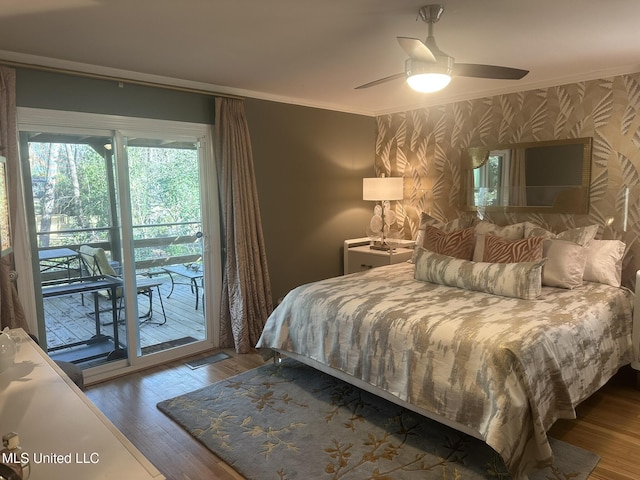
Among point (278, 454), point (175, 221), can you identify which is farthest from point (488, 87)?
point (278, 454)

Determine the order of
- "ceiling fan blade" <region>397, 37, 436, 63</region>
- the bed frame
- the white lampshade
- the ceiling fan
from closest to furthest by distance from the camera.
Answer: "ceiling fan blade" <region>397, 37, 436, 63</region>
the ceiling fan
the bed frame
the white lampshade

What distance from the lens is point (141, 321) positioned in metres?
3.72

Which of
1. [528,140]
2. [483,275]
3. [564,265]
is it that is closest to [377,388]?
[483,275]

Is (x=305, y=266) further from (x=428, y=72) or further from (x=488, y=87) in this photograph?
(x=428, y=72)

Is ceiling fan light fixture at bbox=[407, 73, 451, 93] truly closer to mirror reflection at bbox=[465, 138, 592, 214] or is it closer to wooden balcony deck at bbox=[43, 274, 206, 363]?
mirror reflection at bbox=[465, 138, 592, 214]

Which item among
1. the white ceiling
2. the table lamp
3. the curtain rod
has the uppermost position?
the white ceiling

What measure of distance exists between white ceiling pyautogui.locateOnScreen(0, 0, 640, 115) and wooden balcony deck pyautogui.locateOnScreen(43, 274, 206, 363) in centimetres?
171

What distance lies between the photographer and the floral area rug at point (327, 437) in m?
2.24

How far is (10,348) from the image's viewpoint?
5.45 feet

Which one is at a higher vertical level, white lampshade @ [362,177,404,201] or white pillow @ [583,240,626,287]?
white lampshade @ [362,177,404,201]

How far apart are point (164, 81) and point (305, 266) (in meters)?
2.20

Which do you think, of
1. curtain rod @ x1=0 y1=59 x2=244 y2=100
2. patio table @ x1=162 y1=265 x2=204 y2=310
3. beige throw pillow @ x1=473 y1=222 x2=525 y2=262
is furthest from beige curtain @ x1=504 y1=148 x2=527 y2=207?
patio table @ x1=162 y1=265 x2=204 y2=310

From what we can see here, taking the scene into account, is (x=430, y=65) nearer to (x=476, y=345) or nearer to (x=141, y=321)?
(x=476, y=345)

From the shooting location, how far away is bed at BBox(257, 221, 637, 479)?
206 centimetres
